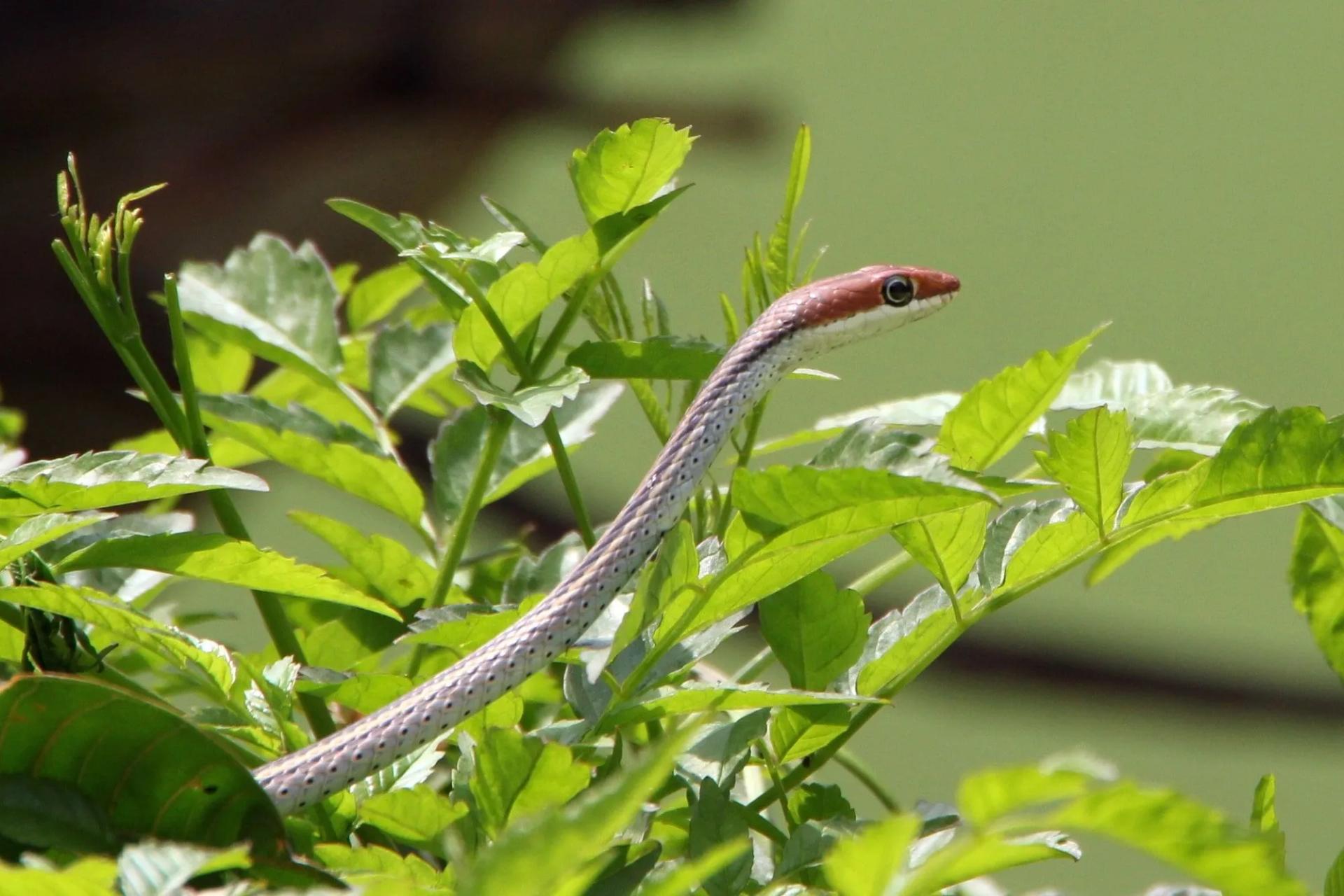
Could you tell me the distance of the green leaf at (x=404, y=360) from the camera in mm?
616

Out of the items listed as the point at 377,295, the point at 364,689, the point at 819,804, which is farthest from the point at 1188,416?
the point at 377,295

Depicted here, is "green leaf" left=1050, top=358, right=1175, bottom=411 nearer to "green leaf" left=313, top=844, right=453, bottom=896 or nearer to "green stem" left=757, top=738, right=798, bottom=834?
"green stem" left=757, top=738, right=798, bottom=834

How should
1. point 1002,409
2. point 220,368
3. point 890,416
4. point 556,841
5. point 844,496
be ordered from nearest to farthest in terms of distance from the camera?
point 556,841, point 844,496, point 1002,409, point 890,416, point 220,368

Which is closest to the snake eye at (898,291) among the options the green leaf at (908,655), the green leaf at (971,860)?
the green leaf at (908,655)

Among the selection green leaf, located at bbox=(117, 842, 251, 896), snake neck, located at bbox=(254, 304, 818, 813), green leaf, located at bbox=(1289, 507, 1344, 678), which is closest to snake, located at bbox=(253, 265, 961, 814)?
snake neck, located at bbox=(254, 304, 818, 813)

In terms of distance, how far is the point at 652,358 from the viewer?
1.57 ft

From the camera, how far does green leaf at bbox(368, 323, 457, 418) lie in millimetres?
616

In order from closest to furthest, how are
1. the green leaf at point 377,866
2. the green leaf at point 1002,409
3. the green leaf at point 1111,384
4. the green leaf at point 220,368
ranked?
1. the green leaf at point 377,866
2. the green leaf at point 1002,409
3. the green leaf at point 1111,384
4. the green leaf at point 220,368

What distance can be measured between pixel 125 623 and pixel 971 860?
0.26 meters

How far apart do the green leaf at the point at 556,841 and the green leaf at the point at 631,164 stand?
0.29 meters

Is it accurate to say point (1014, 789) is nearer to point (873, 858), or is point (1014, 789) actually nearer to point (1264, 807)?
point (873, 858)

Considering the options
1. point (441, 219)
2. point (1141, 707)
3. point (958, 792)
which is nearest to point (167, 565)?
point (958, 792)

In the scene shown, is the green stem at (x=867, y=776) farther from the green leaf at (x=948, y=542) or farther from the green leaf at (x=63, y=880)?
the green leaf at (x=63, y=880)

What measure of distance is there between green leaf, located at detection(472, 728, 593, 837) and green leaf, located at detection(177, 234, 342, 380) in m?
0.30
